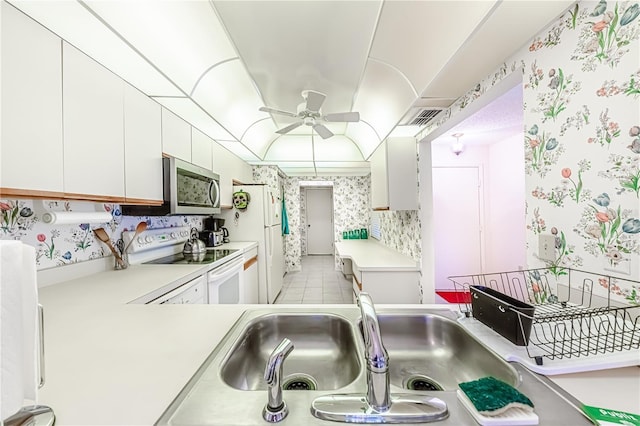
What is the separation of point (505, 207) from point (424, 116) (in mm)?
2344

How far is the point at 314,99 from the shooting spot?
2.17 metres

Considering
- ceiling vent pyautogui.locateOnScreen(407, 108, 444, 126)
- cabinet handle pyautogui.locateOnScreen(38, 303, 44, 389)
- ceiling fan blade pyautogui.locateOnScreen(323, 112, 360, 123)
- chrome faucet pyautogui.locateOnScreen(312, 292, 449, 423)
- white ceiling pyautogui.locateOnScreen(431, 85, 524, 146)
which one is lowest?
chrome faucet pyautogui.locateOnScreen(312, 292, 449, 423)

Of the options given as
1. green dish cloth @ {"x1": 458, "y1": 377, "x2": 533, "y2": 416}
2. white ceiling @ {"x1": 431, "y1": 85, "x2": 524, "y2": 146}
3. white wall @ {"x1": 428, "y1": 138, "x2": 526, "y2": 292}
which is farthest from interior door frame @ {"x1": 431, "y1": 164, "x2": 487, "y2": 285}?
green dish cloth @ {"x1": 458, "y1": 377, "x2": 533, "y2": 416}

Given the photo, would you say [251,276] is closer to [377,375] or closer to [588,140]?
[377,375]

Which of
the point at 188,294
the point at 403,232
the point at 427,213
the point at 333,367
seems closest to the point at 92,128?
the point at 188,294

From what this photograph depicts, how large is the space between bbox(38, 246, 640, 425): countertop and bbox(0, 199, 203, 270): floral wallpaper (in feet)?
1.27

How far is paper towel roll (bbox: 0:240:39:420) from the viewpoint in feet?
1.28

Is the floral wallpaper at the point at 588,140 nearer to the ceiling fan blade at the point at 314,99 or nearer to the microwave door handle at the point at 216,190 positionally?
the ceiling fan blade at the point at 314,99

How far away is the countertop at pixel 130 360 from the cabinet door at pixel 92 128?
25.2 inches

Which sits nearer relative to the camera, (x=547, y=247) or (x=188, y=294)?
(x=547, y=247)

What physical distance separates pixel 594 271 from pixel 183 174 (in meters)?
2.68

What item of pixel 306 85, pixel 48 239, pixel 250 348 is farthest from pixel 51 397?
pixel 306 85

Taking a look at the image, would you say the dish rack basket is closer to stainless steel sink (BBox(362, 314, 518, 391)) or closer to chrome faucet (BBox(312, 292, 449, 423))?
stainless steel sink (BBox(362, 314, 518, 391))

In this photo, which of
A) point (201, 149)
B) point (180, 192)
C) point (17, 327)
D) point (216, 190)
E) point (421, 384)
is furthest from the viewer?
point (216, 190)
